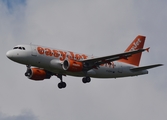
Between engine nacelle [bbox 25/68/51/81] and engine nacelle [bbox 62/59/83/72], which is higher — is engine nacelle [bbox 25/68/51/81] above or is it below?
above

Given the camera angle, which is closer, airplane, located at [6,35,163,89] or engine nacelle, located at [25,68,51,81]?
airplane, located at [6,35,163,89]

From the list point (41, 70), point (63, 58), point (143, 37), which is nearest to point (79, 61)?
point (63, 58)

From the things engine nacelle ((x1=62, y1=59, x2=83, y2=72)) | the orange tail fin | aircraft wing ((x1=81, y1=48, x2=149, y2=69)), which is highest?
the orange tail fin

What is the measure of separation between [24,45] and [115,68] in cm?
1533

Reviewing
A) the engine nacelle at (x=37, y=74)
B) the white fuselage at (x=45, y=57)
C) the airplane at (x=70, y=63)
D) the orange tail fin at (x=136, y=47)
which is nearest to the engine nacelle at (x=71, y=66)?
the airplane at (x=70, y=63)

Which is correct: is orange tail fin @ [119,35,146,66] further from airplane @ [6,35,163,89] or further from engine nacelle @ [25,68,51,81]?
engine nacelle @ [25,68,51,81]

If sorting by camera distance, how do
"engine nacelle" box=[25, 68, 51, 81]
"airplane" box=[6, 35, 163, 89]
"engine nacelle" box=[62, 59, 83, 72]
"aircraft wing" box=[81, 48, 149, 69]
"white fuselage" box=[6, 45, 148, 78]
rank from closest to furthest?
"white fuselage" box=[6, 45, 148, 78], "airplane" box=[6, 35, 163, 89], "engine nacelle" box=[62, 59, 83, 72], "aircraft wing" box=[81, 48, 149, 69], "engine nacelle" box=[25, 68, 51, 81]

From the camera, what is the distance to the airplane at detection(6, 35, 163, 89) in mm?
71319

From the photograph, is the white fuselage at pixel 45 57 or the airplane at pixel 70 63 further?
the airplane at pixel 70 63

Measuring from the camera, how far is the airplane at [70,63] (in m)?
71.3

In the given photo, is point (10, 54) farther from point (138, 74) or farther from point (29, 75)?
point (138, 74)

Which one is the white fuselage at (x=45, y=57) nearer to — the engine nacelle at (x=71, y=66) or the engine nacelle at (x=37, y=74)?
the engine nacelle at (x=71, y=66)

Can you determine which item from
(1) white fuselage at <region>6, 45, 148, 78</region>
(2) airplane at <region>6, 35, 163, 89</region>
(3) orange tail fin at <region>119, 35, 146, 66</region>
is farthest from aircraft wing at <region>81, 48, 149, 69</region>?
(3) orange tail fin at <region>119, 35, 146, 66</region>

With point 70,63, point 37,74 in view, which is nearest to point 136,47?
point 37,74
